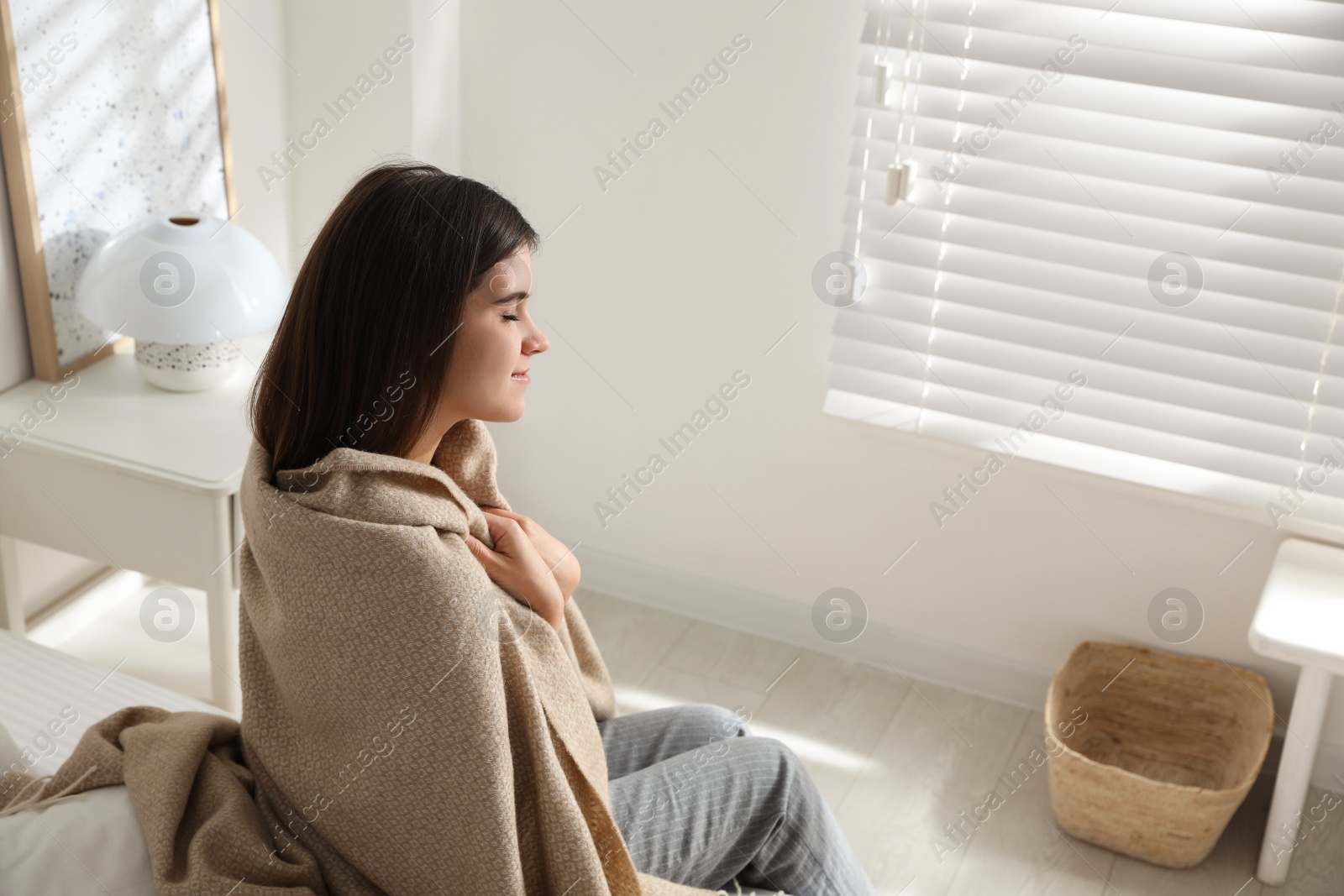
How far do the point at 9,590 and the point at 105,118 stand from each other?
2.58 ft

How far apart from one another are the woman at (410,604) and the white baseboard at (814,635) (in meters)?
1.15

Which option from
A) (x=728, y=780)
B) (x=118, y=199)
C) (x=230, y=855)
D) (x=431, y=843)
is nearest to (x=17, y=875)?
(x=230, y=855)

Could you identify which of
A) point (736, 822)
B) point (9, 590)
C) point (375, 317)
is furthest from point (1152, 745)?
point (9, 590)

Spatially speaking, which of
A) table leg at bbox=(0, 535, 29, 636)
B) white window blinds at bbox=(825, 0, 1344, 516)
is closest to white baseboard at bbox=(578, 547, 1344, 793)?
white window blinds at bbox=(825, 0, 1344, 516)

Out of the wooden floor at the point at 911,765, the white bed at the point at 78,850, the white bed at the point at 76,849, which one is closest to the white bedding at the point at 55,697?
the white bed at the point at 76,849

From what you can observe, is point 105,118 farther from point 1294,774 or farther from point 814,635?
point 1294,774

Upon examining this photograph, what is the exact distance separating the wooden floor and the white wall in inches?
4.6

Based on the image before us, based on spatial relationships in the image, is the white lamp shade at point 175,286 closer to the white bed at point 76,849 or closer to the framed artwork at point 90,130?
the framed artwork at point 90,130

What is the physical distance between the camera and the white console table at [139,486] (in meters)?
1.80

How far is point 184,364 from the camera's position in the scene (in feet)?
6.46

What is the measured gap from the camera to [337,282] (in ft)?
3.72

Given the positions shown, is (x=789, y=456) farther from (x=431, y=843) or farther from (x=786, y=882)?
(x=431, y=843)

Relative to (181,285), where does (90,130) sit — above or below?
above

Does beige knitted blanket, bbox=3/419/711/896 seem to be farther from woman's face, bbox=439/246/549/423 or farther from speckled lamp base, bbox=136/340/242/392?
speckled lamp base, bbox=136/340/242/392
